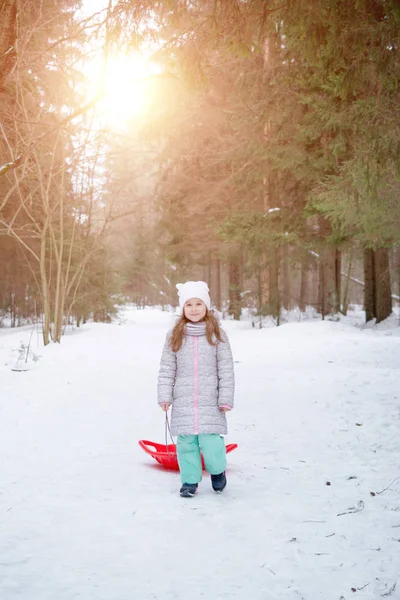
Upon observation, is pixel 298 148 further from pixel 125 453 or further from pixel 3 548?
pixel 3 548

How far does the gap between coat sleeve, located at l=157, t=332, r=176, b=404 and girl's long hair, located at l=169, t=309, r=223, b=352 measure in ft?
0.23

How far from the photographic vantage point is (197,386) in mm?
3748

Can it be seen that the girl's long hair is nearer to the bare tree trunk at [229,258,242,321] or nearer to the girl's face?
the girl's face

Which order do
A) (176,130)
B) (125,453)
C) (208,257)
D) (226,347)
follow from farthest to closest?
(208,257) < (176,130) < (125,453) < (226,347)

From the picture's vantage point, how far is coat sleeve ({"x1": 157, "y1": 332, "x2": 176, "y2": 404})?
148 inches

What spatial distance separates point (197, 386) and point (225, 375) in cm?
24

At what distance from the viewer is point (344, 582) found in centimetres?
231

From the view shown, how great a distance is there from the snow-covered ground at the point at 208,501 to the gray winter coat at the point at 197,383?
544 mm

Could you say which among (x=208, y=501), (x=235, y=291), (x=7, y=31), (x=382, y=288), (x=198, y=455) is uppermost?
(x=7, y=31)

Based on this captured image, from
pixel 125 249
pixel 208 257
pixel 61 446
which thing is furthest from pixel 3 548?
pixel 125 249

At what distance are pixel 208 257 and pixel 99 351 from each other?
13335mm

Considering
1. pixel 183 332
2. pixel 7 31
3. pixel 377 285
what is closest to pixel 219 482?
pixel 183 332

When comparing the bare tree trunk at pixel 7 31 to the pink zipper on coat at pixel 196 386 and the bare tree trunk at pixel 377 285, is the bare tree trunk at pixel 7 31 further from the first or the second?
the bare tree trunk at pixel 377 285

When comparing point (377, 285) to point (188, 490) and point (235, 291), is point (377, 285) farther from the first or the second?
point (188, 490)
